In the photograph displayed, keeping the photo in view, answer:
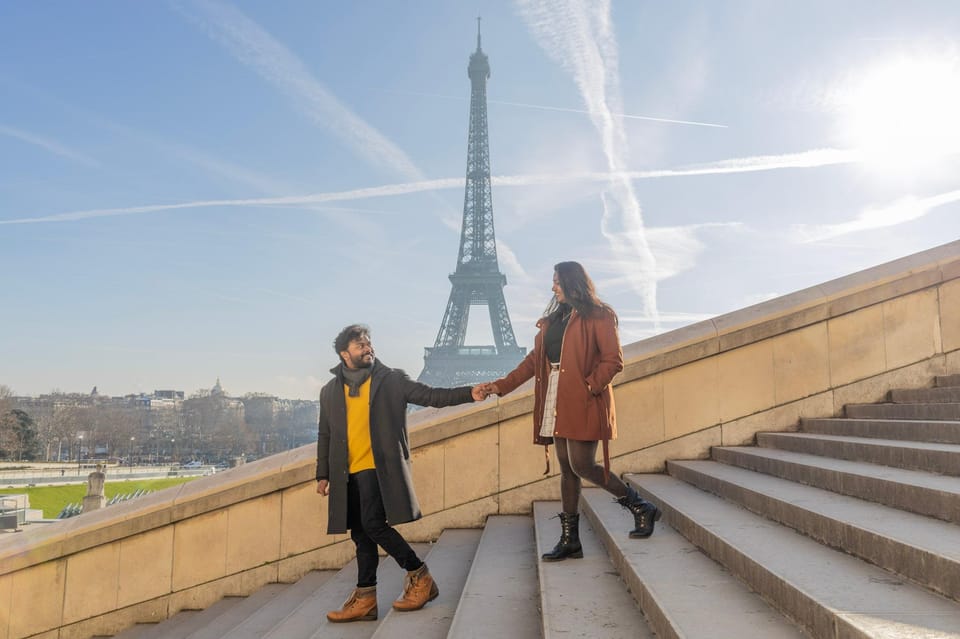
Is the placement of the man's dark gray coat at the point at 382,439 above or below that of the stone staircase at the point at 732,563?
above

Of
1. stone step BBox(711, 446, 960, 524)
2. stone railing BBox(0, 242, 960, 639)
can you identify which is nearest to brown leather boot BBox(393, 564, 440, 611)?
stone railing BBox(0, 242, 960, 639)

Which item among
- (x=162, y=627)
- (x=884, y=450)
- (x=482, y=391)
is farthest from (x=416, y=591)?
(x=884, y=450)

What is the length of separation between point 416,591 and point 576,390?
4.68 ft

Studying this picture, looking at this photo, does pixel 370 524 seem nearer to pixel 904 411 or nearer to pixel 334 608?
pixel 334 608

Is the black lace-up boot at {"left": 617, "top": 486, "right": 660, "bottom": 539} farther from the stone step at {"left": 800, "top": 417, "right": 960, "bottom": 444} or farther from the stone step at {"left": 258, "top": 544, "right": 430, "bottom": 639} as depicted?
the stone step at {"left": 800, "top": 417, "right": 960, "bottom": 444}

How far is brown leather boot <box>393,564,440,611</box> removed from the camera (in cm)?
397

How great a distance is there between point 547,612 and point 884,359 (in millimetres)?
4871

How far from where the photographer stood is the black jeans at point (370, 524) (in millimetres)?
3945

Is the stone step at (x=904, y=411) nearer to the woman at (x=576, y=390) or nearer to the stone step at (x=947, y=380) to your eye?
the stone step at (x=947, y=380)

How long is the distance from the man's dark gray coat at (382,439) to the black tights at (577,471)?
2.43 ft

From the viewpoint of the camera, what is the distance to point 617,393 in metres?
6.32

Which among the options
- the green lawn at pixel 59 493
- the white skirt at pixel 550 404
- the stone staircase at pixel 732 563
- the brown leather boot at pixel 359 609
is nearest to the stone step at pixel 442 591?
the stone staircase at pixel 732 563

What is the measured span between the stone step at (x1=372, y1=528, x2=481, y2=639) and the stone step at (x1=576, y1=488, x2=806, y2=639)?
0.96m

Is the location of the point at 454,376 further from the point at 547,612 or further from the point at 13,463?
the point at 547,612
